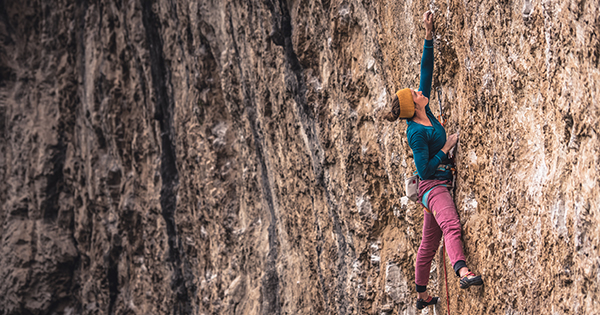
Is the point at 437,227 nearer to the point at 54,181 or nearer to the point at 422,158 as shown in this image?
the point at 422,158

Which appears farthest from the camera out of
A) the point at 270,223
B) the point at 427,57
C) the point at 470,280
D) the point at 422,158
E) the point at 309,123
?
the point at 270,223

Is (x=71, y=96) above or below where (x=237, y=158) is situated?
above

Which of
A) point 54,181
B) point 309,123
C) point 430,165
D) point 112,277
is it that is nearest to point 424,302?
point 430,165

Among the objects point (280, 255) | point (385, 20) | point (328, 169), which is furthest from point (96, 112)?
point (385, 20)

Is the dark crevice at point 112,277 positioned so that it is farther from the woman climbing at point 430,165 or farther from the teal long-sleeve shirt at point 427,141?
the teal long-sleeve shirt at point 427,141

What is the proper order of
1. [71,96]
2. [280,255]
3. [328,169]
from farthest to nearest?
[71,96] → [280,255] → [328,169]

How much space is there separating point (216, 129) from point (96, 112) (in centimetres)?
358

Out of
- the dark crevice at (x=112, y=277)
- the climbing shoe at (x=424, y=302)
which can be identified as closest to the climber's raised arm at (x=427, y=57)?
the climbing shoe at (x=424, y=302)

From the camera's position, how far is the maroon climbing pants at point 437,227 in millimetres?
3406

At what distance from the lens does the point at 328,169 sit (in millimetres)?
5758

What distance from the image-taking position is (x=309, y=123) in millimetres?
6004

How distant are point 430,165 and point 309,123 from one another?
2.66 meters

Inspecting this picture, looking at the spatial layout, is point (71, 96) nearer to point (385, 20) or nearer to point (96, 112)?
point (96, 112)

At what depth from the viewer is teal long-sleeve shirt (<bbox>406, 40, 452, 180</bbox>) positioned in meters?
3.46
